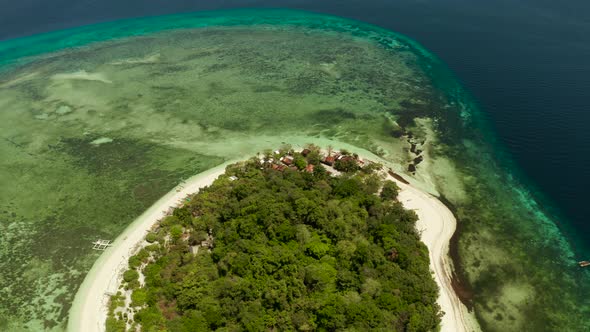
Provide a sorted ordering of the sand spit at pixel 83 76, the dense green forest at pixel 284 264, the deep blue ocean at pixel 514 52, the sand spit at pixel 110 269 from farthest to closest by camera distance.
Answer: the sand spit at pixel 83 76
the deep blue ocean at pixel 514 52
the sand spit at pixel 110 269
the dense green forest at pixel 284 264

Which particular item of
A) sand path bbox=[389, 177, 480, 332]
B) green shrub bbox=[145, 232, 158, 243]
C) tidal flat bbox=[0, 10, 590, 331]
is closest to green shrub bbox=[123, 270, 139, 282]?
green shrub bbox=[145, 232, 158, 243]

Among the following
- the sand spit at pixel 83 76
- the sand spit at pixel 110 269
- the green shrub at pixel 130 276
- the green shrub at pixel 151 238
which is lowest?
the sand spit at pixel 110 269

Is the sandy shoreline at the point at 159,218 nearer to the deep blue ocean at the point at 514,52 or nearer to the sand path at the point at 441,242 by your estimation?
the sand path at the point at 441,242

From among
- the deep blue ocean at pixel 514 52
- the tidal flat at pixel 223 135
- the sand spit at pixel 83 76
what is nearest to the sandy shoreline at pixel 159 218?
the tidal flat at pixel 223 135

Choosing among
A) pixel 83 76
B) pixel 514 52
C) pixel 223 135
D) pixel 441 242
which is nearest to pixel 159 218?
pixel 223 135

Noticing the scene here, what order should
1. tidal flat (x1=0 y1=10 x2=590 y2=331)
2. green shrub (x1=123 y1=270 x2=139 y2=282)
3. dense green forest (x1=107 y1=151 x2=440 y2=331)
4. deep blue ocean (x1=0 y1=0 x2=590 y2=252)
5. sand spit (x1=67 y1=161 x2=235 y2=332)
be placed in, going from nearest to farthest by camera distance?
dense green forest (x1=107 y1=151 x2=440 y2=331) → sand spit (x1=67 y1=161 x2=235 y2=332) → green shrub (x1=123 y1=270 x2=139 y2=282) → tidal flat (x1=0 y1=10 x2=590 y2=331) → deep blue ocean (x1=0 y1=0 x2=590 y2=252)

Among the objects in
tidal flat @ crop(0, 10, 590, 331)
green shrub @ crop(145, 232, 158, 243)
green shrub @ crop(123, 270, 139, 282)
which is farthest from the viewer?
green shrub @ crop(145, 232, 158, 243)

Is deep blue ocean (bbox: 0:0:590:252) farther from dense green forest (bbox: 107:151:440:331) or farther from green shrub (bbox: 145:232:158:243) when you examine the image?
green shrub (bbox: 145:232:158:243)
